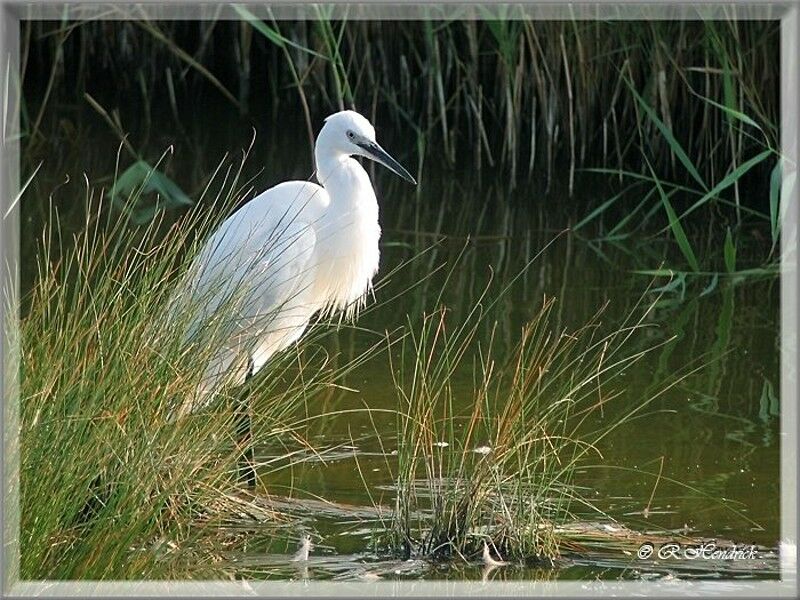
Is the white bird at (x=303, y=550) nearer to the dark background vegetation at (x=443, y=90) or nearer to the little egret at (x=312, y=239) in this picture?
the little egret at (x=312, y=239)

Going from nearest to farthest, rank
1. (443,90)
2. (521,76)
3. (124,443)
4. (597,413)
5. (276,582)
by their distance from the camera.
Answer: (124,443) < (276,582) < (597,413) < (521,76) < (443,90)

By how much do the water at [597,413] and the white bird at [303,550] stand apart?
3 centimetres

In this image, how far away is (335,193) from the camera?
453cm

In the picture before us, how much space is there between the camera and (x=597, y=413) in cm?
455

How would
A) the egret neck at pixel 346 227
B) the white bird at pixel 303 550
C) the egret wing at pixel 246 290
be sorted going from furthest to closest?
the egret neck at pixel 346 227, the white bird at pixel 303 550, the egret wing at pixel 246 290

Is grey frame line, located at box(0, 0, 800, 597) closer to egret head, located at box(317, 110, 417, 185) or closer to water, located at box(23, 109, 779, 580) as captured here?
water, located at box(23, 109, 779, 580)

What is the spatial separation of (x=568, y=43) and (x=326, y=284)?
9.04 ft

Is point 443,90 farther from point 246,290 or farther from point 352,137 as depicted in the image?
point 246,290

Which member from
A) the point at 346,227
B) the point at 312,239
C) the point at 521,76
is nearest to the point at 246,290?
the point at 312,239

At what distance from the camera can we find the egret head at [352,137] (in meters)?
4.35

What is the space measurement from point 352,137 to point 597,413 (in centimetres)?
115

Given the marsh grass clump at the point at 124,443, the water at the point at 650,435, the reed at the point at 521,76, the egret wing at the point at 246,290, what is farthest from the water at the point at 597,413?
the reed at the point at 521,76

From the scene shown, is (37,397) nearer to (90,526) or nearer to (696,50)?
(90,526)

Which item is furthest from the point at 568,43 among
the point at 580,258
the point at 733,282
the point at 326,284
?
the point at 326,284
